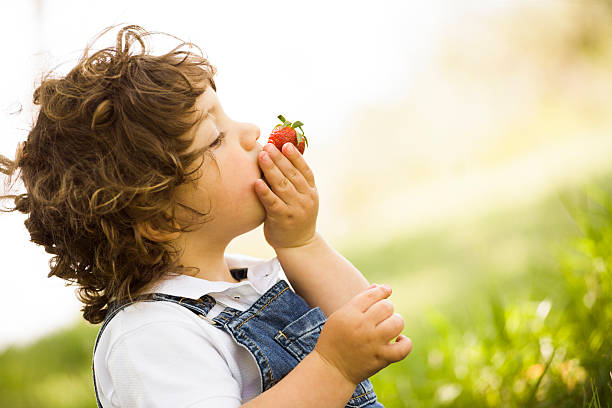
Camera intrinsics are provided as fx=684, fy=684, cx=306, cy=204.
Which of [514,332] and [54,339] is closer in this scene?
[514,332]

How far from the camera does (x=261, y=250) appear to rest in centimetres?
595

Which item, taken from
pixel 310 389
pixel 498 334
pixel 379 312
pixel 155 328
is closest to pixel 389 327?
pixel 379 312

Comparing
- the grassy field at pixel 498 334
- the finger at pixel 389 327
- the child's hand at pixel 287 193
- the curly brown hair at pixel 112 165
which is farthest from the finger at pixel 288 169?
the grassy field at pixel 498 334

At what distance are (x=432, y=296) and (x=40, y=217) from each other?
9.22 ft

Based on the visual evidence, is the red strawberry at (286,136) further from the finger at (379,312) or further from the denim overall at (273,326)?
the finger at (379,312)

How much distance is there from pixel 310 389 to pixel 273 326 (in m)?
0.21

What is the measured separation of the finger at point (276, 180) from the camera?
149 cm

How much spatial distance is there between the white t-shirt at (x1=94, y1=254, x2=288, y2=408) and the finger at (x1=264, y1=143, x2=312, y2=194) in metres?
0.29

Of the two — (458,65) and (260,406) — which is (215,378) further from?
(458,65)

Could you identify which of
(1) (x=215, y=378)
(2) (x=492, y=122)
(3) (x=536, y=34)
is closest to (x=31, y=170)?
(1) (x=215, y=378)

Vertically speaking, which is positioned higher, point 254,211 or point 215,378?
point 254,211

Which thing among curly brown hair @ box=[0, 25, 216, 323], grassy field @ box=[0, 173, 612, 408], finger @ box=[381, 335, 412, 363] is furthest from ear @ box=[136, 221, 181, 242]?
grassy field @ box=[0, 173, 612, 408]

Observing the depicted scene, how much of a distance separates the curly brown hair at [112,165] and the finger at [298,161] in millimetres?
190

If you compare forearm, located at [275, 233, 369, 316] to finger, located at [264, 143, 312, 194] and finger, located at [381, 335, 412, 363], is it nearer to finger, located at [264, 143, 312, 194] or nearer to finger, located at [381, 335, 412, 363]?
finger, located at [264, 143, 312, 194]
